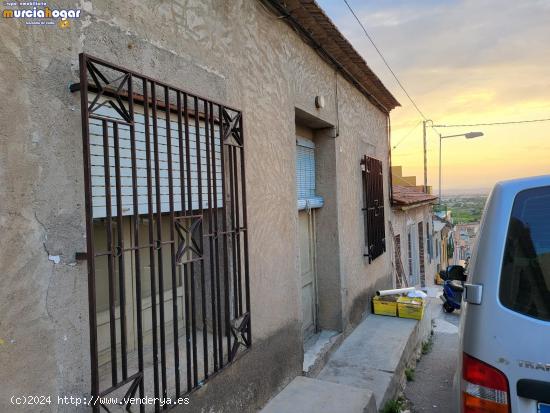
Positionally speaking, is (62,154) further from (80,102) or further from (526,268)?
(526,268)

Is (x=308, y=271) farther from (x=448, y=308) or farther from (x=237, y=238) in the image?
(x=448, y=308)

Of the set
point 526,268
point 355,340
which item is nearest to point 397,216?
point 355,340

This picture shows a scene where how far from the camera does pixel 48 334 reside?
184 cm

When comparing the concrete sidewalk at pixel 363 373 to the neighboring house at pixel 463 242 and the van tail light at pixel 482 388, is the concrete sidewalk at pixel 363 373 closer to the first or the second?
the van tail light at pixel 482 388

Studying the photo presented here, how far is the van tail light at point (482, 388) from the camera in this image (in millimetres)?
1674

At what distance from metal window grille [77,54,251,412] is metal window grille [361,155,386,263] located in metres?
3.96

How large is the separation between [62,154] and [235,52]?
1790 mm

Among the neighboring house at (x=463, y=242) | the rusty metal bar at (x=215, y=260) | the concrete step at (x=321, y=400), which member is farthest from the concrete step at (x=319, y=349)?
the neighboring house at (x=463, y=242)

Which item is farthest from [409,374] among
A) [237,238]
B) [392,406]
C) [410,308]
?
[237,238]

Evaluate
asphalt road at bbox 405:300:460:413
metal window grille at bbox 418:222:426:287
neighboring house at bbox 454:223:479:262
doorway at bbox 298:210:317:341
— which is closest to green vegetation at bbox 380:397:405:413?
asphalt road at bbox 405:300:460:413

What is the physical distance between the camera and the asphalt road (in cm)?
458

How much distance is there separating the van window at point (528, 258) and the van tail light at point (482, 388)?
28cm

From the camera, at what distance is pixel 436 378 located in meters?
5.43

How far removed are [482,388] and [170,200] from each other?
184 centimetres
